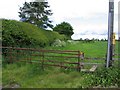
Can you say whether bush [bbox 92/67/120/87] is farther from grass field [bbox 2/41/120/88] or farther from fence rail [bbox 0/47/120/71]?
fence rail [bbox 0/47/120/71]

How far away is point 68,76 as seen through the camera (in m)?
12.1

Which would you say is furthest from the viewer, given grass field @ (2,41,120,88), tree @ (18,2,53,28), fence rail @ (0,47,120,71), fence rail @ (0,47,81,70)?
tree @ (18,2,53,28)

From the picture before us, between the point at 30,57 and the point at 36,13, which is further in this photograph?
the point at 36,13

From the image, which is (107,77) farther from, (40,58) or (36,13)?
(36,13)

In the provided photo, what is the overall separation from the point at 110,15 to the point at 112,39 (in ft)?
3.54

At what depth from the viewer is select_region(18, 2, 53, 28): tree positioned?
42688 millimetres

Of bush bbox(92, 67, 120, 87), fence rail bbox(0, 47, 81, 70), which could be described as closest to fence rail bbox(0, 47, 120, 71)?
fence rail bbox(0, 47, 81, 70)

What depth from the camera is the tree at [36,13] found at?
42.7 m

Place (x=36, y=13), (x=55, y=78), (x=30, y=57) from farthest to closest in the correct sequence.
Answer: (x=36, y=13) < (x=30, y=57) < (x=55, y=78)

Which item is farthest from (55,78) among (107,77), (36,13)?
(36,13)

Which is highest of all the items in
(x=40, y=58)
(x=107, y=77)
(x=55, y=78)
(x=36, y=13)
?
(x=36, y=13)

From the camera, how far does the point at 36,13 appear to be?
43125 millimetres

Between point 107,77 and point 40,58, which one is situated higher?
point 40,58

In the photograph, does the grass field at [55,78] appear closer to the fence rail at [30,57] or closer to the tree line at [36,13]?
the fence rail at [30,57]
